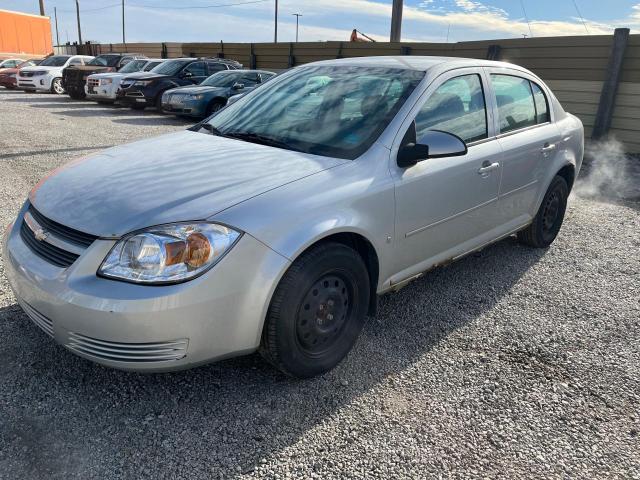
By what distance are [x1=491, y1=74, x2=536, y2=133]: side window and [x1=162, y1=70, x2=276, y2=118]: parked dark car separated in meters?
8.77

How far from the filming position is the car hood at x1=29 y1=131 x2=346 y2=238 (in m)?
2.33

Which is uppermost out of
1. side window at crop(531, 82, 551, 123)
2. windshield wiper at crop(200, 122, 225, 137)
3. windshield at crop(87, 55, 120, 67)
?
side window at crop(531, 82, 551, 123)

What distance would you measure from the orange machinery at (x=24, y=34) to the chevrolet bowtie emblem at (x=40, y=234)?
40.7 metres

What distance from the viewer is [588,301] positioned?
389 cm

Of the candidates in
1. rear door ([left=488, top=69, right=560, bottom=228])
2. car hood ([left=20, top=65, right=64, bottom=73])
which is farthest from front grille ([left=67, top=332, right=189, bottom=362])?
car hood ([left=20, top=65, right=64, bottom=73])

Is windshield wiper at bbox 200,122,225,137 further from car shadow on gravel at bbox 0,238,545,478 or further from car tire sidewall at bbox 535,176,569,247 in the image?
car tire sidewall at bbox 535,176,569,247

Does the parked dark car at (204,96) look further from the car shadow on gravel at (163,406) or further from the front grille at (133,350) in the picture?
the front grille at (133,350)

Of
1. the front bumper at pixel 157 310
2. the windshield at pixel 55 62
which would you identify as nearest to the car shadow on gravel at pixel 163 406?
the front bumper at pixel 157 310

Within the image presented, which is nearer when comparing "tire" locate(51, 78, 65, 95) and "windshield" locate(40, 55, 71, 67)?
"tire" locate(51, 78, 65, 95)

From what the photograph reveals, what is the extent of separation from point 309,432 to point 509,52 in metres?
11.3

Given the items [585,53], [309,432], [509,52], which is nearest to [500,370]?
[309,432]

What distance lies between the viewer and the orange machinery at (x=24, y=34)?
38.0 m

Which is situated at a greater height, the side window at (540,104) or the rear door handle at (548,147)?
the side window at (540,104)

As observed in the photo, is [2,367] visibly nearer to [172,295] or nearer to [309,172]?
[172,295]
